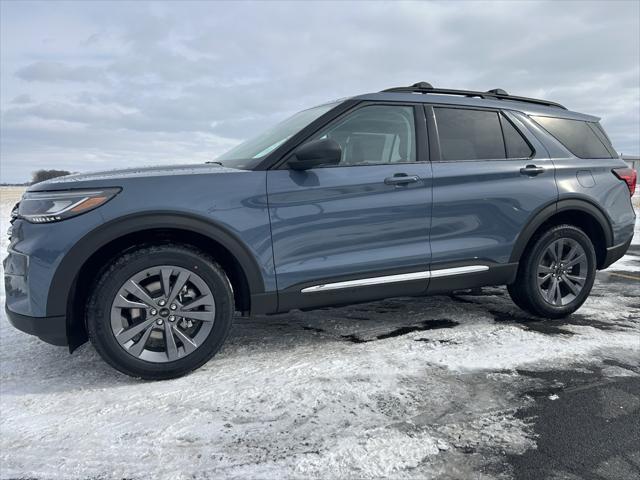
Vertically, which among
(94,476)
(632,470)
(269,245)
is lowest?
(632,470)

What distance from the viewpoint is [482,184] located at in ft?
12.0

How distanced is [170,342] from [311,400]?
967 mm

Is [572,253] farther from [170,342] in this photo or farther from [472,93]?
[170,342]

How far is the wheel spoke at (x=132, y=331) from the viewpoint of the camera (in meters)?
2.78

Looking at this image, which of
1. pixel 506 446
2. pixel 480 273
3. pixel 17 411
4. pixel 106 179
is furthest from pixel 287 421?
pixel 480 273

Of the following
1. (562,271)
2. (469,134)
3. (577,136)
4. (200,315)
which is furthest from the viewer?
(577,136)

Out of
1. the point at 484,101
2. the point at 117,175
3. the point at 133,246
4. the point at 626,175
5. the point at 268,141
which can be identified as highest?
the point at 484,101

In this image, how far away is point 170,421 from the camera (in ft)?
7.75

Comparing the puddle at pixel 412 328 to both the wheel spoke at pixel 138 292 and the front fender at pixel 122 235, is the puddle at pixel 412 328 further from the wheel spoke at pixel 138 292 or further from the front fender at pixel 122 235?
the wheel spoke at pixel 138 292

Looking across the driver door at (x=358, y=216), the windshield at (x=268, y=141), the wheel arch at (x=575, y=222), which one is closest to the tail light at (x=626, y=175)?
the wheel arch at (x=575, y=222)

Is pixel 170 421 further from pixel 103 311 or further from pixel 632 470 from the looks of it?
pixel 632 470

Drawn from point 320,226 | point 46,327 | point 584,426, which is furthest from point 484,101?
point 46,327

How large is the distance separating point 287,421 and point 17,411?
4.93ft

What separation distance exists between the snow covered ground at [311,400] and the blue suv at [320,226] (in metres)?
0.30
